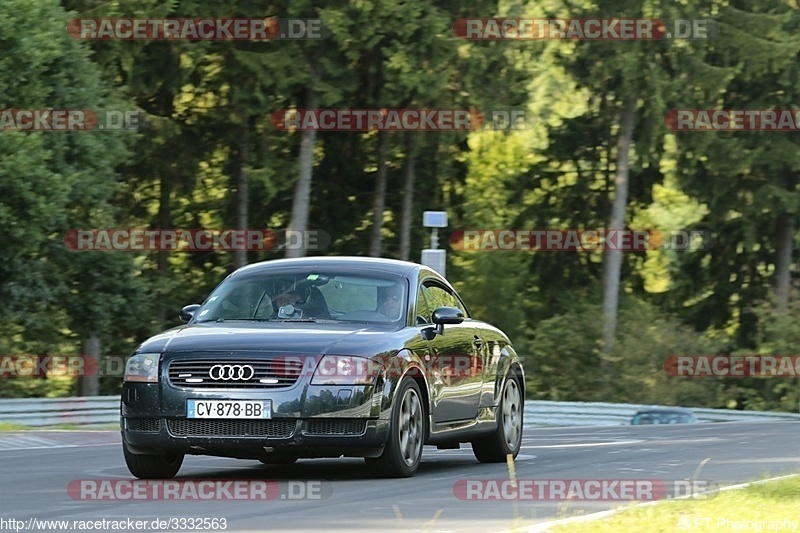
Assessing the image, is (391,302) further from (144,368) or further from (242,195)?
(242,195)

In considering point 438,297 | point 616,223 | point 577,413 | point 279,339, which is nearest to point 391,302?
point 438,297

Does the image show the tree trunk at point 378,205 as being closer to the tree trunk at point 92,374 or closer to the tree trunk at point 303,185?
the tree trunk at point 303,185

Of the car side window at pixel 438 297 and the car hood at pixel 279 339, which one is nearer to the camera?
the car hood at pixel 279 339

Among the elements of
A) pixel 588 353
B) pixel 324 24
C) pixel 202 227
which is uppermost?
pixel 324 24

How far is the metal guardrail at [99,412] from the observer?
26297 millimetres

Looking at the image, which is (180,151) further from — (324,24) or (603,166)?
(603,166)

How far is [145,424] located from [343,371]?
1472 millimetres

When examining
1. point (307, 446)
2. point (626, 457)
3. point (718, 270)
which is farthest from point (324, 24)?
point (307, 446)

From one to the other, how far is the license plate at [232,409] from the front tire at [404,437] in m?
0.96

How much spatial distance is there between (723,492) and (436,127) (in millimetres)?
35152

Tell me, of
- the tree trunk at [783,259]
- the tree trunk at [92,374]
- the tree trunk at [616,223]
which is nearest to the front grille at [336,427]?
the tree trunk at [92,374]

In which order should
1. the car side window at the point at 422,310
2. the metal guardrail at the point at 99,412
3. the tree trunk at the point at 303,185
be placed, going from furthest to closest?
the tree trunk at the point at 303,185
the metal guardrail at the point at 99,412
the car side window at the point at 422,310

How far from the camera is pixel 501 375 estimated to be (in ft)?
51.0

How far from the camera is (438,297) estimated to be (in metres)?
14.8
